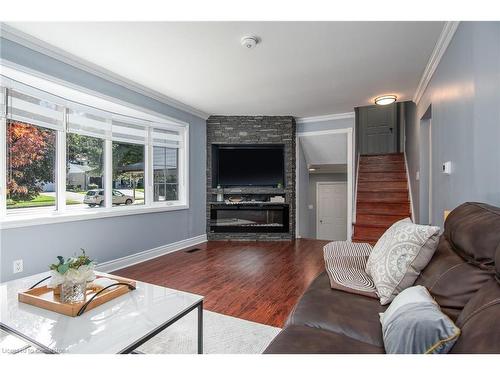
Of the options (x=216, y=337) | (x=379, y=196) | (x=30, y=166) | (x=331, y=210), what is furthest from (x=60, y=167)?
(x=331, y=210)

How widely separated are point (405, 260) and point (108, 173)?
11.8 ft

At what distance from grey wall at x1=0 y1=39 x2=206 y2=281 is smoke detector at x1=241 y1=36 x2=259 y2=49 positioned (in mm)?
1849

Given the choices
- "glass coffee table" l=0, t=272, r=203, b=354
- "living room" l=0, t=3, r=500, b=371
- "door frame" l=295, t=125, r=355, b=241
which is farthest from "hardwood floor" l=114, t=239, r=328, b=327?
"glass coffee table" l=0, t=272, r=203, b=354

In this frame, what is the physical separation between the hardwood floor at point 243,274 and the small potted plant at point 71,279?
1.17 m

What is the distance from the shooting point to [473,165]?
1822mm

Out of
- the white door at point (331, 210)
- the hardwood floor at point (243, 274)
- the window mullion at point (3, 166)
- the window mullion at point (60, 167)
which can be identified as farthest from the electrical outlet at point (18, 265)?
the white door at point (331, 210)

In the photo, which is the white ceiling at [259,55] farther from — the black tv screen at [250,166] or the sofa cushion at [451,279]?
the sofa cushion at [451,279]

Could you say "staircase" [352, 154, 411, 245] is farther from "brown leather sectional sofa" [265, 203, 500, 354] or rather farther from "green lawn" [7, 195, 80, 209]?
"green lawn" [7, 195, 80, 209]

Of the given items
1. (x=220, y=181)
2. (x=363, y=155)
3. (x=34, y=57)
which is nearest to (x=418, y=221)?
(x=363, y=155)

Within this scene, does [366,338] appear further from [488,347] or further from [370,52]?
[370,52]

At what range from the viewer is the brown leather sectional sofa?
0.81 metres

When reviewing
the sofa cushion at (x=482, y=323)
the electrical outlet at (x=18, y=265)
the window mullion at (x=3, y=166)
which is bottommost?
the electrical outlet at (x=18, y=265)

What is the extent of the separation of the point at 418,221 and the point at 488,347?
12.3 ft

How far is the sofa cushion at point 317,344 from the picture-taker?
3.24 feet
